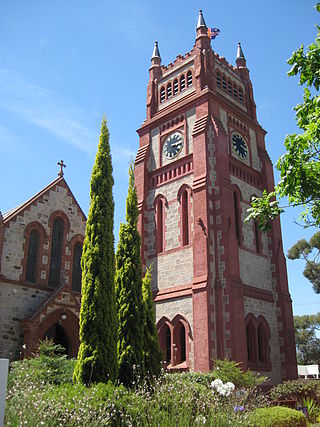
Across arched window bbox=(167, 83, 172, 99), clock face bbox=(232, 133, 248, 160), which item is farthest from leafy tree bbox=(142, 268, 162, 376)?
arched window bbox=(167, 83, 172, 99)

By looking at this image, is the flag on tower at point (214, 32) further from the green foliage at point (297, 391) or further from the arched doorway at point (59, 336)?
the green foliage at point (297, 391)

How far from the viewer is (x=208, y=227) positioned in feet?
84.7

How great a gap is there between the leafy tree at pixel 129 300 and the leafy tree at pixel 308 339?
163 feet

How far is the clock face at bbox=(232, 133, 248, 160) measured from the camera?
31047mm

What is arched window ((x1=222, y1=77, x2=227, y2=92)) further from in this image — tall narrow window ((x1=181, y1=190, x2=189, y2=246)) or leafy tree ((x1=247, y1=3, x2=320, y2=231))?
leafy tree ((x1=247, y1=3, x2=320, y2=231))

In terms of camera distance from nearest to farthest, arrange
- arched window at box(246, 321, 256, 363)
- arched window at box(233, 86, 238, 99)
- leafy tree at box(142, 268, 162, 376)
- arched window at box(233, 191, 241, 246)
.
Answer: leafy tree at box(142, 268, 162, 376), arched window at box(246, 321, 256, 363), arched window at box(233, 191, 241, 246), arched window at box(233, 86, 238, 99)

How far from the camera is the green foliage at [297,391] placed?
69.3ft

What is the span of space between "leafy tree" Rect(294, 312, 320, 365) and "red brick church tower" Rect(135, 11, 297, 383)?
117ft

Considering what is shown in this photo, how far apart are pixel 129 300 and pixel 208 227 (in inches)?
430

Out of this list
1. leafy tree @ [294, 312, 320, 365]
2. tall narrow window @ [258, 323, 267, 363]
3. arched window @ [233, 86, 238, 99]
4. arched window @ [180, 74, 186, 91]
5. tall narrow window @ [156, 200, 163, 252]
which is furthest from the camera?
leafy tree @ [294, 312, 320, 365]

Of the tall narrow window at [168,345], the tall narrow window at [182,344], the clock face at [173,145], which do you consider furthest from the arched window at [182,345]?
the clock face at [173,145]

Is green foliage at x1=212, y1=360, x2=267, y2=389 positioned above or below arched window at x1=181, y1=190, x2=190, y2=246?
below

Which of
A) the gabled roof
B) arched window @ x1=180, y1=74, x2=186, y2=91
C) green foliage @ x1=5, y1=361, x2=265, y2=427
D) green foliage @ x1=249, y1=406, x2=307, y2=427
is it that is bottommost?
green foliage @ x1=249, y1=406, x2=307, y2=427

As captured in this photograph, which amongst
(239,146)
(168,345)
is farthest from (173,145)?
(168,345)
